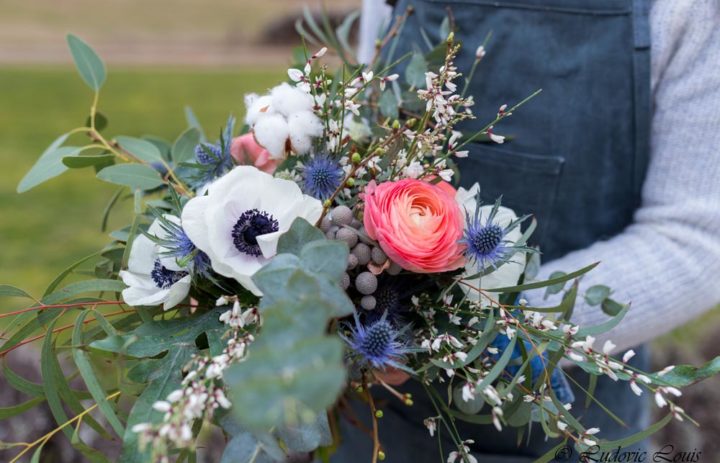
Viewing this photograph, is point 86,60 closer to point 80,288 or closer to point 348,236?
point 80,288

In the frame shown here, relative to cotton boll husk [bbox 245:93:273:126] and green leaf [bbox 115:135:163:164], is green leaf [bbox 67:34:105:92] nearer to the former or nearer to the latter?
green leaf [bbox 115:135:163:164]

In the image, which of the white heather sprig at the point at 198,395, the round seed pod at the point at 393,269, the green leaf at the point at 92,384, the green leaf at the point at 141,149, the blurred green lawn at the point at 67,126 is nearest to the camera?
the white heather sprig at the point at 198,395

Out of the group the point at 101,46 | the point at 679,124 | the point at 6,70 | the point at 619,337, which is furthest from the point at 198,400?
the point at 101,46

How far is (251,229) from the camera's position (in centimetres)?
80

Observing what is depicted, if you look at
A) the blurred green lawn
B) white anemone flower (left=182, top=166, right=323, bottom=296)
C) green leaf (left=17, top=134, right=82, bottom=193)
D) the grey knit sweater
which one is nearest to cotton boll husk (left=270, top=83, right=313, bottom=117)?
white anemone flower (left=182, top=166, right=323, bottom=296)

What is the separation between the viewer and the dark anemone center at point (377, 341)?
770 millimetres

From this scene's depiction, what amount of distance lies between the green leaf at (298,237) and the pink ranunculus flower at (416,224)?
10 cm

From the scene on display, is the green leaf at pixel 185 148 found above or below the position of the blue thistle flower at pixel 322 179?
below

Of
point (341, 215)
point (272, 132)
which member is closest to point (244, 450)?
point (341, 215)

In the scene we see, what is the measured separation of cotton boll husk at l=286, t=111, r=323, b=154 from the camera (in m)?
0.88

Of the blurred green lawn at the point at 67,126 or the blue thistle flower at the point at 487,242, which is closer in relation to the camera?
the blue thistle flower at the point at 487,242

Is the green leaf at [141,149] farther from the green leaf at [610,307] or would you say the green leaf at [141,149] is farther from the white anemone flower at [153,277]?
the green leaf at [610,307]

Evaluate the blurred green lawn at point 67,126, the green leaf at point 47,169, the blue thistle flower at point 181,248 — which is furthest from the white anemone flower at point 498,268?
the blurred green lawn at point 67,126

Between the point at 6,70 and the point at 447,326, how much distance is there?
8832 mm
